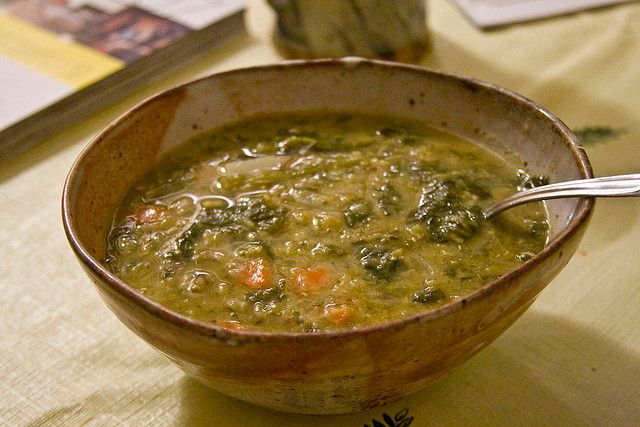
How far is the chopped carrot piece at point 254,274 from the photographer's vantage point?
3.66 ft

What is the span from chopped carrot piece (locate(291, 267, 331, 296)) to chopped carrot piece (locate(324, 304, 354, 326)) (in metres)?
Result: 0.05

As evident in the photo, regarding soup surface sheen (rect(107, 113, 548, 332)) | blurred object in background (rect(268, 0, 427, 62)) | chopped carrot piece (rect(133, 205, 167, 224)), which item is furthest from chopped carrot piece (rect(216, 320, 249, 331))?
blurred object in background (rect(268, 0, 427, 62))

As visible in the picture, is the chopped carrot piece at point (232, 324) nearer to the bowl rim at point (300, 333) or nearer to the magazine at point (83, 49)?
the bowl rim at point (300, 333)

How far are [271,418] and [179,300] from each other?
0.74 feet

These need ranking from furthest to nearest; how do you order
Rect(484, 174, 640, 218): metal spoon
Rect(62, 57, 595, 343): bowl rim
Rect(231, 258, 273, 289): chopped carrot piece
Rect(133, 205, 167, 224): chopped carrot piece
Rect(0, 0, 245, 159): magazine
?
Rect(0, 0, 245, 159): magazine
Rect(133, 205, 167, 224): chopped carrot piece
Rect(231, 258, 273, 289): chopped carrot piece
Rect(484, 174, 640, 218): metal spoon
Rect(62, 57, 595, 343): bowl rim

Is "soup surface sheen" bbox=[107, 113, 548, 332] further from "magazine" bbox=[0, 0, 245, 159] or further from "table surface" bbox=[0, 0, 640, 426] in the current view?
"magazine" bbox=[0, 0, 245, 159]

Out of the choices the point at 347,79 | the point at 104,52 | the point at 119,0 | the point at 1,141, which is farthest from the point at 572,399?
the point at 119,0

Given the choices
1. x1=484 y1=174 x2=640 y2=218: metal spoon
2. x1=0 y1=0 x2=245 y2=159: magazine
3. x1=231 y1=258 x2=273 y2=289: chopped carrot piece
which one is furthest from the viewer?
x1=0 y1=0 x2=245 y2=159: magazine

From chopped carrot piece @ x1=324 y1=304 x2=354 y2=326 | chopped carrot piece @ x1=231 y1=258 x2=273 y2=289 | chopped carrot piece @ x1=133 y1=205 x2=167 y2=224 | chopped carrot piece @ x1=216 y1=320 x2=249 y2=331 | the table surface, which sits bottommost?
the table surface

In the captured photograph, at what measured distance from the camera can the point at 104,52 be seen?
2.11 m

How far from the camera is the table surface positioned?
3.73 ft

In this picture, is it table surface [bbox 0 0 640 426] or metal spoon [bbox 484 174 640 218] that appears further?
table surface [bbox 0 0 640 426]

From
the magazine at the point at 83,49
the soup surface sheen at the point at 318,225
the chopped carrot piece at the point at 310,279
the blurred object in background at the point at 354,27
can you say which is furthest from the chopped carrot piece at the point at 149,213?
the blurred object in background at the point at 354,27

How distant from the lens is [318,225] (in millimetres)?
1231
